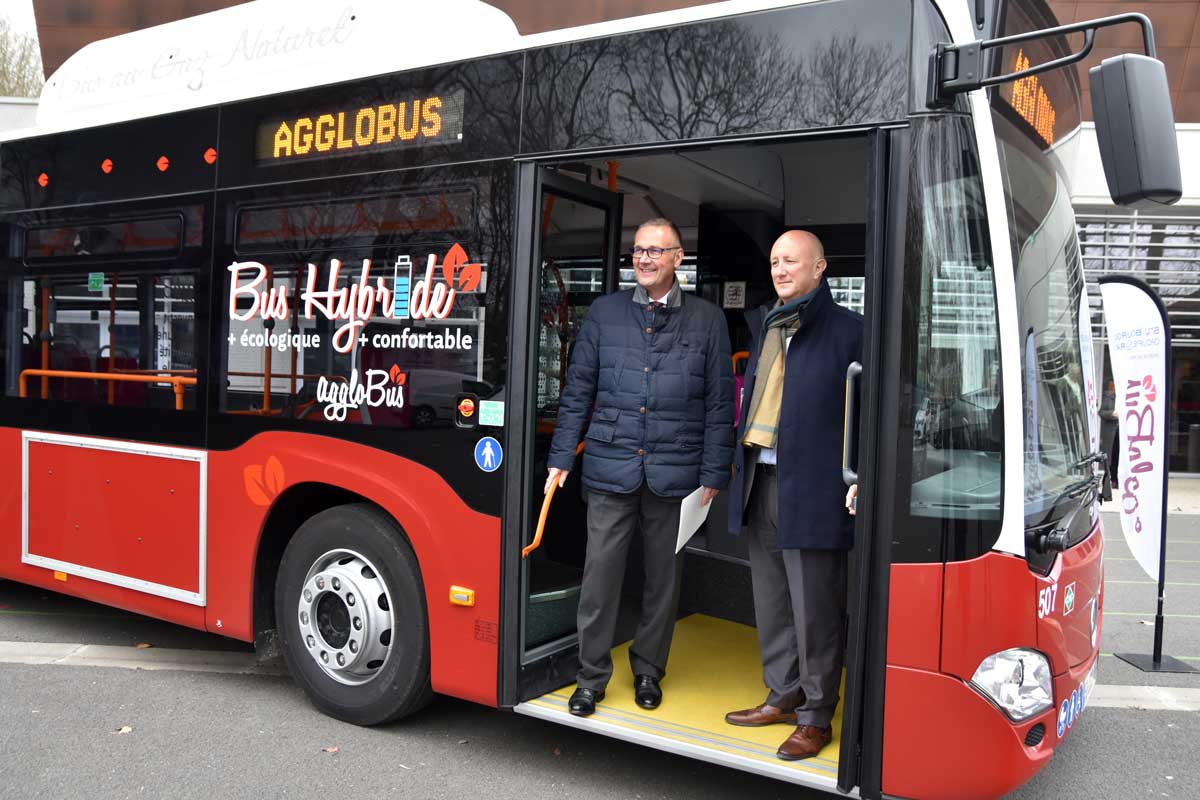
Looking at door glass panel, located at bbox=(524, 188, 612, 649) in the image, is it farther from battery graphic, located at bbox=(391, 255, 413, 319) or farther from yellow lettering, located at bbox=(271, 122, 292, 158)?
yellow lettering, located at bbox=(271, 122, 292, 158)

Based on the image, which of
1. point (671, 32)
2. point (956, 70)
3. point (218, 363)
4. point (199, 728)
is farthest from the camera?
point (218, 363)

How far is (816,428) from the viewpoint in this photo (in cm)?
350

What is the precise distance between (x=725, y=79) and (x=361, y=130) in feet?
5.43

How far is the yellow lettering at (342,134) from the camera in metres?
4.27

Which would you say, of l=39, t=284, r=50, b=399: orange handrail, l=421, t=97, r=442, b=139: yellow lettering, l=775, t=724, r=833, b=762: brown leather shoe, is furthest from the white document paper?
l=39, t=284, r=50, b=399: orange handrail

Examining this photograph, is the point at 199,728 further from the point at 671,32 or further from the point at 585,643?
the point at 671,32

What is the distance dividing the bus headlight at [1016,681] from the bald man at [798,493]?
2.05 feet

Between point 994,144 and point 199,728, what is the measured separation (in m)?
3.82

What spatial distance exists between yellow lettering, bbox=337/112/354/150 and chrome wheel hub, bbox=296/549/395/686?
1707 mm

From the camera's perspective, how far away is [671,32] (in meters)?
3.49

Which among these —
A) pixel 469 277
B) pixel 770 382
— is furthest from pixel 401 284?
pixel 770 382

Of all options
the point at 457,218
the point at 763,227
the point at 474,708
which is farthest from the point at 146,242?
the point at 763,227

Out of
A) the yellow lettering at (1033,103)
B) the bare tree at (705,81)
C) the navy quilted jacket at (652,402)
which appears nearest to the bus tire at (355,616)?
the navy quilted jacket at (652,402)

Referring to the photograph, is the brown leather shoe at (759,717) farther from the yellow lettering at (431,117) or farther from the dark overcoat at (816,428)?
the yellow lettering at (431,117)
